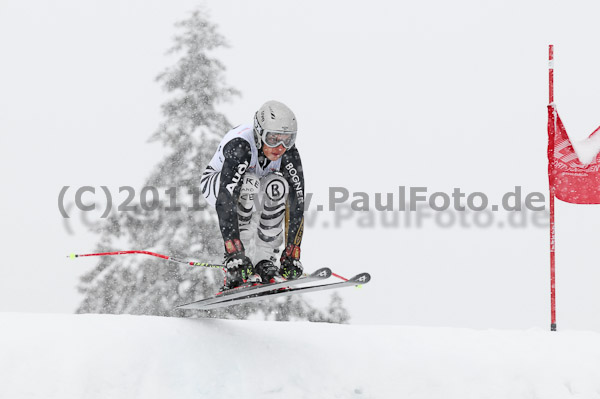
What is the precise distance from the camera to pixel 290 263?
663cm

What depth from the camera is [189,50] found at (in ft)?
58.3

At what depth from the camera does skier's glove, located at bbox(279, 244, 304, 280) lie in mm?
6594

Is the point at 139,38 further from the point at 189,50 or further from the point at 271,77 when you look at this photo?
the point at 189,50

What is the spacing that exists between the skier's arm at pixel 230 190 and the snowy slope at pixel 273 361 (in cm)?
87

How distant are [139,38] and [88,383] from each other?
12714 centimetres

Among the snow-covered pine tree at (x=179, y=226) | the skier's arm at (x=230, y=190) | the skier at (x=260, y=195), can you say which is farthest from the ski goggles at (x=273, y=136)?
the snow-covered pine tree at (x=179, y=226)

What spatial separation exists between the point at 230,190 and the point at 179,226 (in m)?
10.6

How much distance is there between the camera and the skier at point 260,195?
629 cm

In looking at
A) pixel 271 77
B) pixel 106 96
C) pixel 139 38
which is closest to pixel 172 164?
pixel 271 77

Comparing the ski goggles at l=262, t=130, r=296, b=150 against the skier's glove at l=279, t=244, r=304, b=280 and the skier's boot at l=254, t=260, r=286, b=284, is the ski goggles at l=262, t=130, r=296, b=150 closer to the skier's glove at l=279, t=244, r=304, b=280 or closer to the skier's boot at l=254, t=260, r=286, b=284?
the skier's glove at l=279, t=244, r=304, b=280

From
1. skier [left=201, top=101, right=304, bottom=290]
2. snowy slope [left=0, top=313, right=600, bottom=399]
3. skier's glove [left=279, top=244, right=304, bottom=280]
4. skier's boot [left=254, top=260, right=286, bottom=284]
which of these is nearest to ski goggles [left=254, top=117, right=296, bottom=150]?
skier [left=201, top=101, right=304, bottom=290]

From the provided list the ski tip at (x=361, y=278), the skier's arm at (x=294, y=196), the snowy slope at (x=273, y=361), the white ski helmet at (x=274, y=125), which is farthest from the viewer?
the skier's arm at (x=294, y=196)

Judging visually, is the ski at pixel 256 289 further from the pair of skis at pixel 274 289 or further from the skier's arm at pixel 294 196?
the skier's arm at pixel 294 196

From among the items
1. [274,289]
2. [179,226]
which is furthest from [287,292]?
[179,226]
